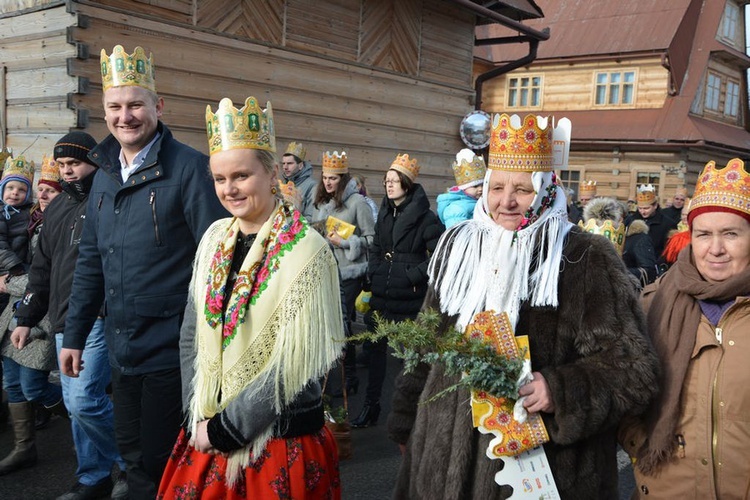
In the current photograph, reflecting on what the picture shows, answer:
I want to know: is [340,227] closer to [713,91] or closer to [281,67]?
[281,67]

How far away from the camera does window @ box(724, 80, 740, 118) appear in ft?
87.7

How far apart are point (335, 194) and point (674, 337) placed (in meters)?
4.67

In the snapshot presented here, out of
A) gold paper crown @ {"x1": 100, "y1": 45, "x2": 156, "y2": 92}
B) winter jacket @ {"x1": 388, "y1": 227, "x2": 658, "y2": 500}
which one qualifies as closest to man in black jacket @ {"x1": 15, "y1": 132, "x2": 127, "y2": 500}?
gold paper crown @ {"x1": 100, "y1": 45, "x2": 156, "y2": 92}

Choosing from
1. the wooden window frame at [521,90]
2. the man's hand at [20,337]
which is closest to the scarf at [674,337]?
the man's hand at [20,337]

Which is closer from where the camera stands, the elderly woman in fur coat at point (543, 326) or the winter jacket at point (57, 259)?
the elderly woman in fur coat at point (543, 326)

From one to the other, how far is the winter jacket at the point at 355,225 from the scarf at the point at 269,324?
3988 mm

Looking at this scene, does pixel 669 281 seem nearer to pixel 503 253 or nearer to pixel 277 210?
pixel 503 253

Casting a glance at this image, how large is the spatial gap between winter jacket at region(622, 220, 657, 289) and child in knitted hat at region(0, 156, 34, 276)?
5957 mm

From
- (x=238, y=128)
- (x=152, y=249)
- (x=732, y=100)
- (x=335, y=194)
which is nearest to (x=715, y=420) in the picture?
(x=238, y=128)

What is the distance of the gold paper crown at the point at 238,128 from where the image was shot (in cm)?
274

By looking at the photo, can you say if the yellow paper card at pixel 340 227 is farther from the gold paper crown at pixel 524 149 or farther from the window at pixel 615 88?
the window at pixel 615 88

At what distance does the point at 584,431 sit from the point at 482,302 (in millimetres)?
577

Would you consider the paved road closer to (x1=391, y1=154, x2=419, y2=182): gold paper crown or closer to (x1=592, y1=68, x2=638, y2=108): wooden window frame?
(x1=391, y1=154, x2=419, y2=182): gold paper crown

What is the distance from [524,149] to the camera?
2.69 meters
